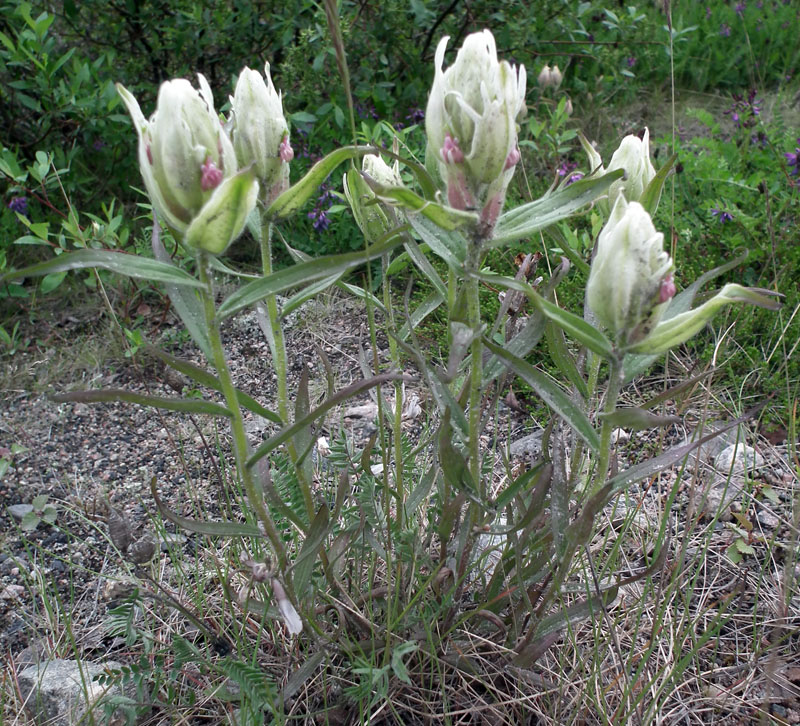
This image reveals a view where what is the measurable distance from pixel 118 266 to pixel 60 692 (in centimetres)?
120

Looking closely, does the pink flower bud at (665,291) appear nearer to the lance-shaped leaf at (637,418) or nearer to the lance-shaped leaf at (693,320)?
the lance-shaped leaf at (693,320)

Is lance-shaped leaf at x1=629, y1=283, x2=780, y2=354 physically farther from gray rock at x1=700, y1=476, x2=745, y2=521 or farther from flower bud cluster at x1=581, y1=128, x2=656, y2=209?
gray rock at x1=700, y1=476, x2=745, y2=521

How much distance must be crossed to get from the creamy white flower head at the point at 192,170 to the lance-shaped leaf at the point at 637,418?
0.67m

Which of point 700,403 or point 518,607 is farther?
point 700,403

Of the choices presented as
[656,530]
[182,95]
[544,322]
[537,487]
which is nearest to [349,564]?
[537,487]

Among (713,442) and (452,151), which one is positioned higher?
(452,151)

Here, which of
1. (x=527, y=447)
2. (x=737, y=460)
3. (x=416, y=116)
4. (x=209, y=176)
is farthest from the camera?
(x=416, y=116)

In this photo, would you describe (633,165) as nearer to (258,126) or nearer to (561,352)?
(561,352)

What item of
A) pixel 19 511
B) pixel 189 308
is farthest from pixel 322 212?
pixel 189 308

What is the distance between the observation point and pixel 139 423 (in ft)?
9.12

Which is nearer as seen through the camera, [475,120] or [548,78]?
[475,120]

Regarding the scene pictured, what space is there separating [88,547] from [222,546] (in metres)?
0.45

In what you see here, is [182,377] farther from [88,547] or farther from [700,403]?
[700,403]

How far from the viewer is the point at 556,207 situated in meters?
1.24
